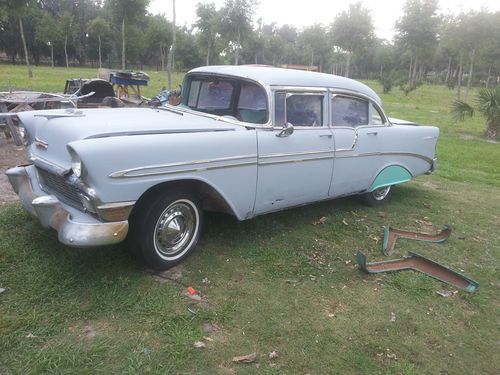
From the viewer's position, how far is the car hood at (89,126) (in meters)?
3.39

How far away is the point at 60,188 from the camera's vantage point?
140 inches

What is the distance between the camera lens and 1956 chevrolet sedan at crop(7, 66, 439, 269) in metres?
3.19

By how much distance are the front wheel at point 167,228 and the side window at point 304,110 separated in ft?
4.70

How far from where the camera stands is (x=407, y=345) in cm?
311

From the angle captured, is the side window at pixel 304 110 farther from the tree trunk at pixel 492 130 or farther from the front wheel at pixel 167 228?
the tree trunk at pixel 492 130

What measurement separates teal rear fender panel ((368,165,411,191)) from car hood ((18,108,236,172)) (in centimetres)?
243

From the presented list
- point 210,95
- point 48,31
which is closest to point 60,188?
point 210,95

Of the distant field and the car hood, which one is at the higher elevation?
the car hood

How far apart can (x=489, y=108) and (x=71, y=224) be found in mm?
13189

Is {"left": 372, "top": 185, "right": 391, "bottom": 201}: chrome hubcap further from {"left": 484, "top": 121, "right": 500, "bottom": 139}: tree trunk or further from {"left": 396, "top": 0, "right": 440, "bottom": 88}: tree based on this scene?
{"left": 396, "top": 0, "right": 440, "bottom": 88}: tree

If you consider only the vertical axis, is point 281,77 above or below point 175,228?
above

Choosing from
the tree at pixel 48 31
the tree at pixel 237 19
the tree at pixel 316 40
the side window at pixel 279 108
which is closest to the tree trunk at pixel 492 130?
the side window at pixel 279 108

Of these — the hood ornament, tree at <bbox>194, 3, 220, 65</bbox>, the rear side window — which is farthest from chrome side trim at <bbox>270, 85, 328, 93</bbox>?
tree at <bbox>194, 3, 220, 65</bbox>

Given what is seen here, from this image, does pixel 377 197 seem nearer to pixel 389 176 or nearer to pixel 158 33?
pixel 389 176
